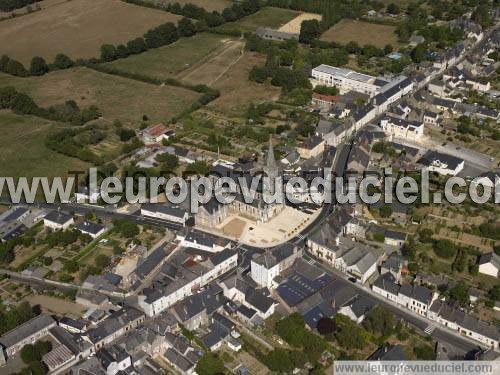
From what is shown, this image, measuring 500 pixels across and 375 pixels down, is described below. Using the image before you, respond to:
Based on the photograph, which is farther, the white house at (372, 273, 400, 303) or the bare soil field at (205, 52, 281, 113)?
the bare soil field at (205, 52, 281, 113)

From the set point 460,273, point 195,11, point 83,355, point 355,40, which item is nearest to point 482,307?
point 460,273

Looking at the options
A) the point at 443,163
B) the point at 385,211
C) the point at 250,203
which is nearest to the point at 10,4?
the point at 250,203

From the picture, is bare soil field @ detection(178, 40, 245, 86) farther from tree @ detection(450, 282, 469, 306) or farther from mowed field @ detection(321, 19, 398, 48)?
A: tree @ detection(450, 282, 469, 306)

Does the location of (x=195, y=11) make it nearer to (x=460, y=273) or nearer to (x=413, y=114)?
(x=413, y=114)

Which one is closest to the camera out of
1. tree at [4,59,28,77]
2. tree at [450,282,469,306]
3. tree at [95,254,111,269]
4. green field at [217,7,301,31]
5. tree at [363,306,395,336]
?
tree at [363,306,395,336]

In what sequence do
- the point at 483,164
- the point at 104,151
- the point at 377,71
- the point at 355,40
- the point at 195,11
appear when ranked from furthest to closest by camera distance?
the point at 195,11, the point at 355,40, the point at 377,71, the point at 104,151, the point at 483,164

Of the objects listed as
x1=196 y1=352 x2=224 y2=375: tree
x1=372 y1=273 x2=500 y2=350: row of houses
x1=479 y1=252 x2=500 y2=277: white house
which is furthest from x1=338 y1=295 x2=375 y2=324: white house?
x1=479 y1=252 x2=500 y2=277: white house

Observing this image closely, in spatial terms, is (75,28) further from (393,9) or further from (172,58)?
(393,9)
